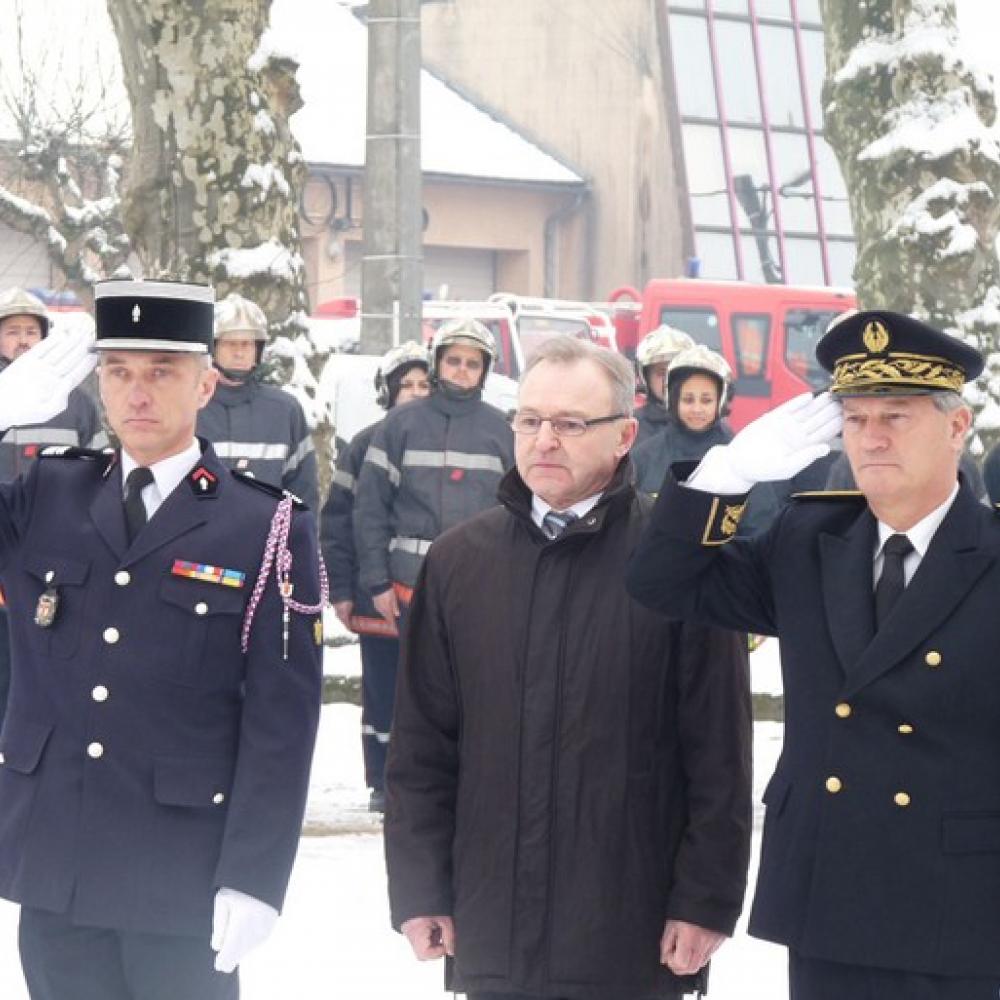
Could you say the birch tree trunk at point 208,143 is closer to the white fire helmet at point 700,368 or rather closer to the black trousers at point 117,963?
the white fire helmet at point 700,368

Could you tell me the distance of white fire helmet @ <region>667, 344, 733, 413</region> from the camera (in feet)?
35.3

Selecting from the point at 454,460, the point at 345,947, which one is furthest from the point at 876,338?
the point at 454,460

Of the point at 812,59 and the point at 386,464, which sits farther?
the point at 812,59

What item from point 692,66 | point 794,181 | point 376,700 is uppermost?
point 692,66

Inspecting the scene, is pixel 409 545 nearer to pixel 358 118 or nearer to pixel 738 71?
pixel 358 118

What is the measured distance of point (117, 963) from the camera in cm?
485

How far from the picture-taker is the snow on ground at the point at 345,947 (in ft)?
24.6

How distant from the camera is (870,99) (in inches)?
617

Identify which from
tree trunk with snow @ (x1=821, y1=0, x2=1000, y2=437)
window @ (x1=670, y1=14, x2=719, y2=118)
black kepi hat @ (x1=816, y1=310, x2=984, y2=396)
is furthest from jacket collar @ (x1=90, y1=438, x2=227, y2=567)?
window @ (x1=670, y1=14, x2=719, y2=118)

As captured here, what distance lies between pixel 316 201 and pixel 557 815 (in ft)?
113

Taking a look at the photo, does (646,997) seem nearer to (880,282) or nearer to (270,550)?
(270,550)

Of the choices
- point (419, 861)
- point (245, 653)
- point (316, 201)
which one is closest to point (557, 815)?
point (419, 861)

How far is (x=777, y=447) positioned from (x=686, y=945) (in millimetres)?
887

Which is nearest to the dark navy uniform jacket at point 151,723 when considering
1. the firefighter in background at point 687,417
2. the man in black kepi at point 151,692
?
the man in black kepi at point 151,692
